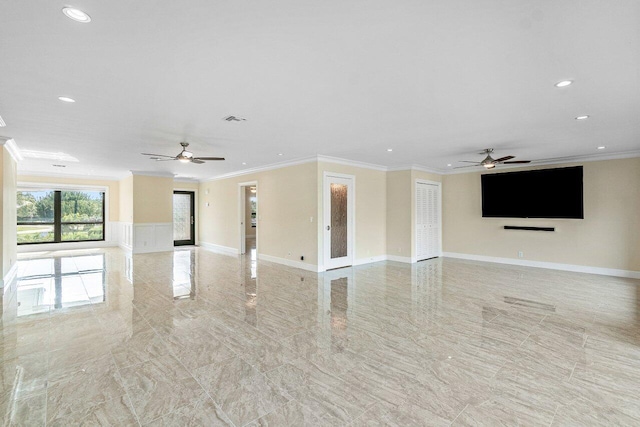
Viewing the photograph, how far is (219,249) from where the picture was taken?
10320 mm

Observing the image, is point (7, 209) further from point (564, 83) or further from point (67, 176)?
point (564, 83)

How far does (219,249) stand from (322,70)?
342 inches

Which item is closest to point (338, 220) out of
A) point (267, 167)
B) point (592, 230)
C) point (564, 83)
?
point (267, 167)

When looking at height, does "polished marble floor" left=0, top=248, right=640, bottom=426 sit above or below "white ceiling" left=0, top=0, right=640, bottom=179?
below

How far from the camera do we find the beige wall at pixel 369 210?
7.63 m

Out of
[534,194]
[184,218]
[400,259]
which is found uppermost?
[534,194]

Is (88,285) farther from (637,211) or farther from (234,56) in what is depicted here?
(637,211)

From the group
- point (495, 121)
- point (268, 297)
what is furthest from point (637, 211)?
point (268, 297)

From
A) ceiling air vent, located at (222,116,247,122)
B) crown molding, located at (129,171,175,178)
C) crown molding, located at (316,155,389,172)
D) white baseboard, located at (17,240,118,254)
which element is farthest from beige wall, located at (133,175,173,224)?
ceiling air vent, located at (222,116,247,122)

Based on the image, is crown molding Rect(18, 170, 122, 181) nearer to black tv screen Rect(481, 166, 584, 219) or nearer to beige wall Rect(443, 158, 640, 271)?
beige wall Rect(443, 158, 640, 271)

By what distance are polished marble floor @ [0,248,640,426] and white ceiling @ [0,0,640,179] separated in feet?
8.32

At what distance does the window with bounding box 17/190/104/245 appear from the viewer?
32.6ft

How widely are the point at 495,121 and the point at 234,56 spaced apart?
11.3 ft

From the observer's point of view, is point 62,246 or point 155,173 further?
point 62,246
